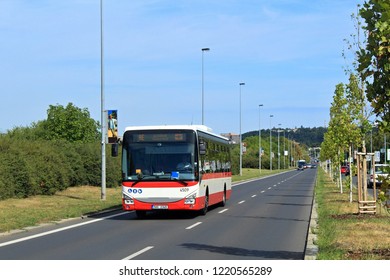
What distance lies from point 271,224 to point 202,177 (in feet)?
11.2

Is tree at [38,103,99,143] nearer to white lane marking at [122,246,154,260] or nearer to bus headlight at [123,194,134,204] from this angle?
bus headlight at [123,194,134,204]

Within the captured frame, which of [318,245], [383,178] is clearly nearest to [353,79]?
[318,245]

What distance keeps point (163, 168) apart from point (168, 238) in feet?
18.3

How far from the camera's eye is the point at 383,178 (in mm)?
10281

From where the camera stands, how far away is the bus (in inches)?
810

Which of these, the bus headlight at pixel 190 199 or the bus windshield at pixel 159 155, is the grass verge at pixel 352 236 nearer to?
the bus headlight at pixel 190 199

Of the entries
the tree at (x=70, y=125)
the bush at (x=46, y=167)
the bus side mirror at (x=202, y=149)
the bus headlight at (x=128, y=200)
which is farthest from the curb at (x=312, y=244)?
the tree at (x=70, y=125)

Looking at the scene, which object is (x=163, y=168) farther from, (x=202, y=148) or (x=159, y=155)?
(x=202, y=148)

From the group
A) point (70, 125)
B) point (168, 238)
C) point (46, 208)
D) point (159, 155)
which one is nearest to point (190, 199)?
point (159, 155)

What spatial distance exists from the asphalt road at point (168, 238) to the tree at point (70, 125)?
40.2 metres

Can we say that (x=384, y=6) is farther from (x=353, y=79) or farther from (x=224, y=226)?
(x=353, y=79)

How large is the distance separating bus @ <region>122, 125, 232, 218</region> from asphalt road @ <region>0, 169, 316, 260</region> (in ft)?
2.10

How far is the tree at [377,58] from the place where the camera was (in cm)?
955

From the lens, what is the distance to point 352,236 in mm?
14469
